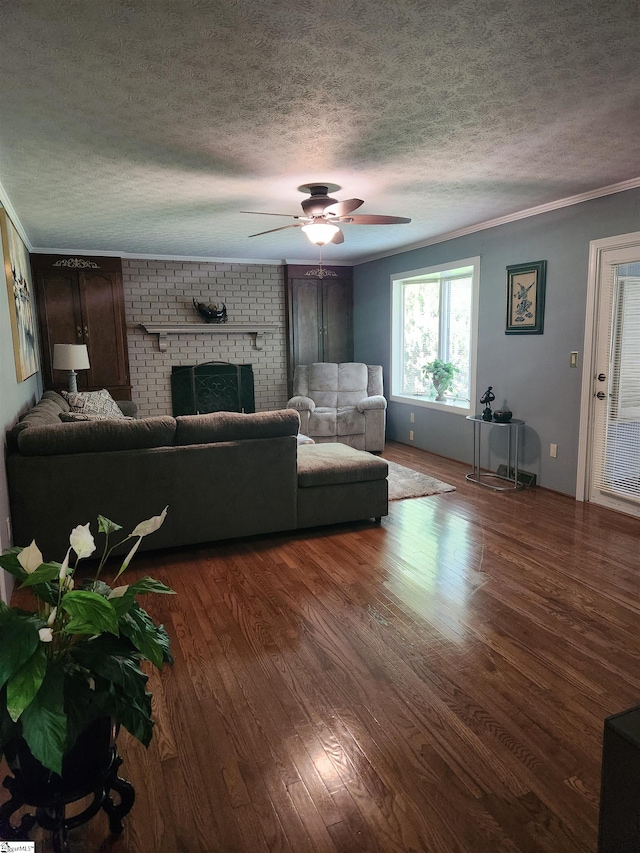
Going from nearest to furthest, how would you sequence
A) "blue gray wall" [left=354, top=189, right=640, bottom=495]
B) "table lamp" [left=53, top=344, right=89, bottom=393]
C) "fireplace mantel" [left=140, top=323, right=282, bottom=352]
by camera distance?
1. "blue gray wall" [left=354, top=189, right=640, bottom=495]
2. "table lamp" [left=53, top=344, right=89, bottom=393]
3. "fireplace mantel" [left=140, top=323, right=282, bottom=352]

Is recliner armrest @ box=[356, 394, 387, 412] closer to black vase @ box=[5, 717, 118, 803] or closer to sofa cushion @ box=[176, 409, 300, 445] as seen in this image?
sofa cushion @ box=[176, 409, 300, 445]

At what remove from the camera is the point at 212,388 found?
7117 mm

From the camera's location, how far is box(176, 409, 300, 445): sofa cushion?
337cm

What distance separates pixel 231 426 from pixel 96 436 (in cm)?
78

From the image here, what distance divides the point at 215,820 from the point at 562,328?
408 centimetres

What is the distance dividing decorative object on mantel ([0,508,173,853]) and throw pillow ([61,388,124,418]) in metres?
3.39

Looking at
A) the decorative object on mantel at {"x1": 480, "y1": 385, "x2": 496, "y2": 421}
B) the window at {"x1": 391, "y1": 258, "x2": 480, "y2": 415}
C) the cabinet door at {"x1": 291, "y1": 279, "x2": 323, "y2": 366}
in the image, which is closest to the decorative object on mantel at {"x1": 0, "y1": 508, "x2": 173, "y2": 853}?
the decorative object on mantel at {"x1": 480, "y1": 385, "x2": 496, "y2": 421}

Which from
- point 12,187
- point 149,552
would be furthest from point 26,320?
point 149,552

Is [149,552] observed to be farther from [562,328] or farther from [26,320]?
[562,328]

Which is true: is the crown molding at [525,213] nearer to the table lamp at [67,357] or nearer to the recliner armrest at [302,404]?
the recliner armrest at [302,404]

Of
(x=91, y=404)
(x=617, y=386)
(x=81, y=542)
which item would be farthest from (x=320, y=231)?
(x=81, y=542)

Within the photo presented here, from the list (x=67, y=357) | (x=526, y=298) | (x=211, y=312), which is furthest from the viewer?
(x=211, y=312)

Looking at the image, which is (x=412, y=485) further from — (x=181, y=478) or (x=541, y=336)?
(x=181, y=478)

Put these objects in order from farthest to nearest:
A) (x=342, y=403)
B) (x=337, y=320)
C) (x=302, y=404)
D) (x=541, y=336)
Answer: (x=337, y=320) < (x=342, y=403) < (x=302, y=404) < (x=541, y=336)
